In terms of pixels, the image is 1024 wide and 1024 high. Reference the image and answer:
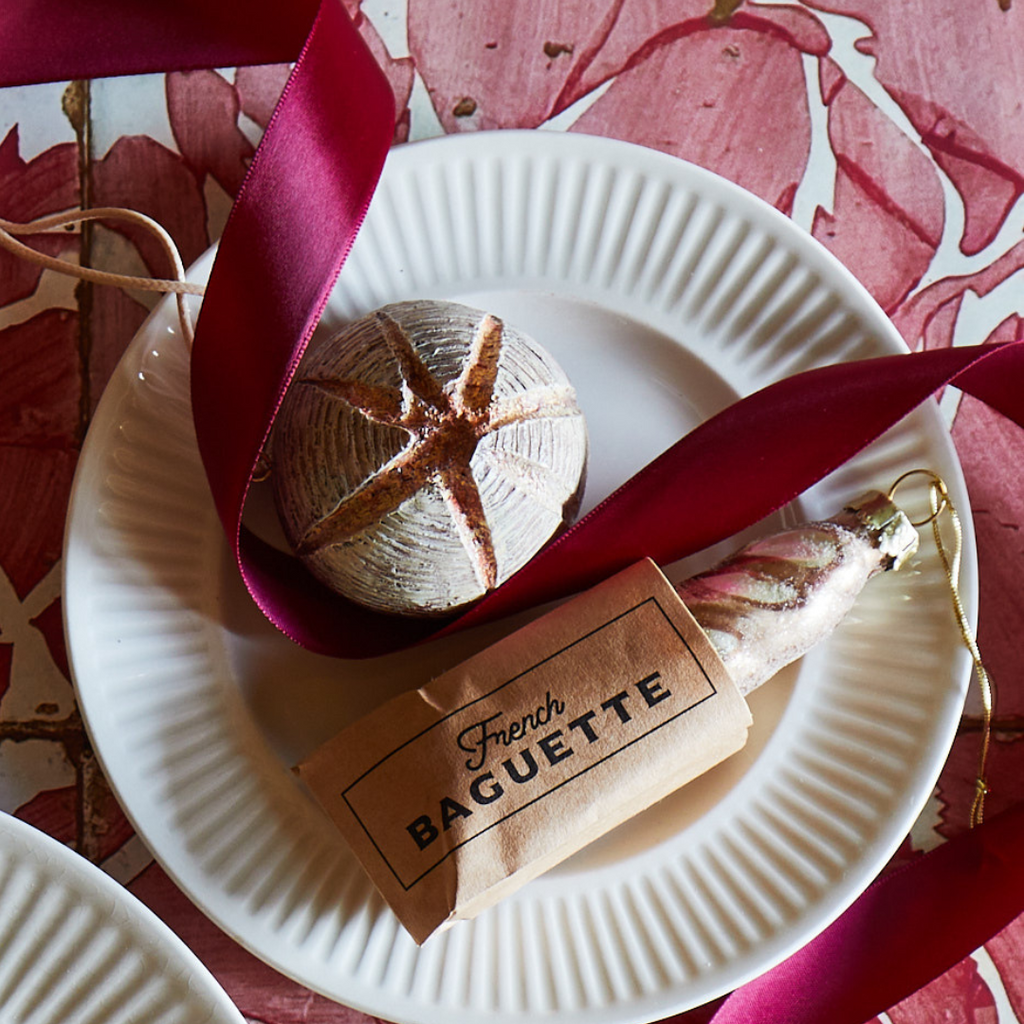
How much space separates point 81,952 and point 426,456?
391 mm

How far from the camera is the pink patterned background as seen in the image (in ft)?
2.51

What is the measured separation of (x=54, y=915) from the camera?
0.67 meters

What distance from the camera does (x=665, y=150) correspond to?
794mm

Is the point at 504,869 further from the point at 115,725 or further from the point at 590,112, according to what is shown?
the point at 590,112

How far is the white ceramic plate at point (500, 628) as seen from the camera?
0.68m

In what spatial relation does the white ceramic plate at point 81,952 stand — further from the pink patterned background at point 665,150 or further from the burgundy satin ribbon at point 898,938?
the burgundy satin ribbon at point 898,938

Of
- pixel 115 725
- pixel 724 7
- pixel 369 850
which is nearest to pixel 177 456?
pixel 115 725

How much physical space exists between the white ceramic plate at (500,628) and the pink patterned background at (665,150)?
10 cm

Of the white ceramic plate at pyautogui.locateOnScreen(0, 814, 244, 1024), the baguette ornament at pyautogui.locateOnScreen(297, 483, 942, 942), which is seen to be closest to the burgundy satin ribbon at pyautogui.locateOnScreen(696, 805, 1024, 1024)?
the baguette ornament at pyautogui.locateOnScreen(297, 483, 942, 942)

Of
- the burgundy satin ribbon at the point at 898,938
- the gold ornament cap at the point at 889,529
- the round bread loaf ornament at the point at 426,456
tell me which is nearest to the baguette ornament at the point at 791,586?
the gold ornament cap at the point at 889,529

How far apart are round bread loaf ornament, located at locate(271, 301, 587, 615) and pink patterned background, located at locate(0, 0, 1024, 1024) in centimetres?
23

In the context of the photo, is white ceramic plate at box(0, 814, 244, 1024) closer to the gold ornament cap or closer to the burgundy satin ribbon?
the burgundy satin ribbon

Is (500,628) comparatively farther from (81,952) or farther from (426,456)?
(81,952)

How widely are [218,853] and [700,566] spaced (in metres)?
0.38
